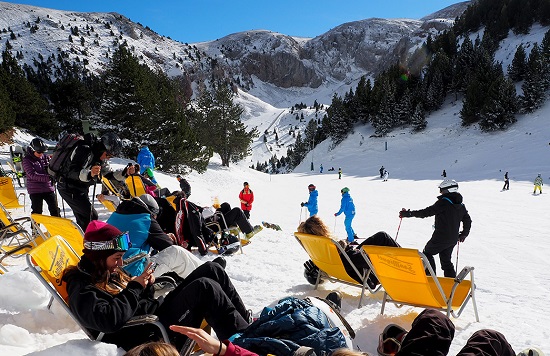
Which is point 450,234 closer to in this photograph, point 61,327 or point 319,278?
point 319,278

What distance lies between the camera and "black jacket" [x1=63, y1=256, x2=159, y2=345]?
2.36 meters

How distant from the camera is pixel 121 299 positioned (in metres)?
2.49

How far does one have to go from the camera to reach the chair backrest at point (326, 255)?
4484mm

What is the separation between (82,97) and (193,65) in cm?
12917

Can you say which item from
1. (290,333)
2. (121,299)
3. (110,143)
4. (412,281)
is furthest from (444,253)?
(110,143)

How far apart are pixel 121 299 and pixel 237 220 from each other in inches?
203

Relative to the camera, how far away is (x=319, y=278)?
501 centimetres

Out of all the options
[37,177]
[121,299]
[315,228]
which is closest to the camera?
[121,299]

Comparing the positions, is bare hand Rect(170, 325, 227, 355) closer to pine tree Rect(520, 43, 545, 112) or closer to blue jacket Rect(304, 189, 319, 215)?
blue jacket Rect(304, 189, 319, 215)

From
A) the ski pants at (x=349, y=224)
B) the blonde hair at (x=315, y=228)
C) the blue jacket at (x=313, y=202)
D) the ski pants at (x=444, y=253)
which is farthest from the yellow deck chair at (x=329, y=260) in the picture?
the blue jacket at (x=313, y=202)

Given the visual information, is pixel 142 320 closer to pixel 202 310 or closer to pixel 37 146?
pixel 202 310

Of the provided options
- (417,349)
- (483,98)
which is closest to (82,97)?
(417,349)

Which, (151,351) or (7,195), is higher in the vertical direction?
(7,195)

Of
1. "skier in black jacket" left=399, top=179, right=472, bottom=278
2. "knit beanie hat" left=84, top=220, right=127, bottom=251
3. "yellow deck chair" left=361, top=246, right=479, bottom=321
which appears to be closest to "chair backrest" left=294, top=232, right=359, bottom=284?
"yellow deck chair" left=361, top=246, right=479, bottom=321
